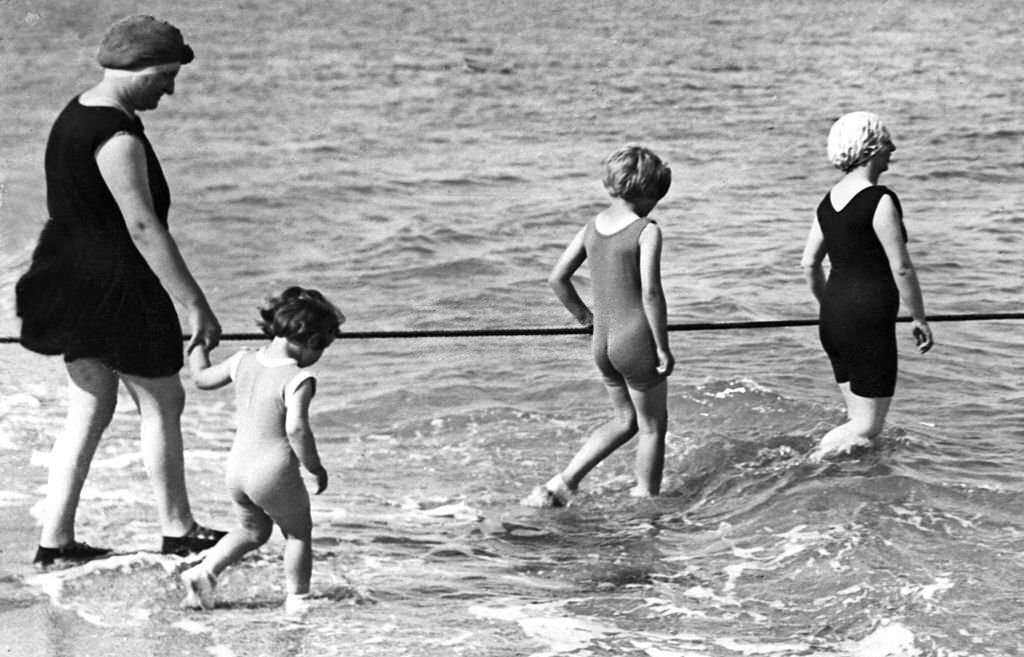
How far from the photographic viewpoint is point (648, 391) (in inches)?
267

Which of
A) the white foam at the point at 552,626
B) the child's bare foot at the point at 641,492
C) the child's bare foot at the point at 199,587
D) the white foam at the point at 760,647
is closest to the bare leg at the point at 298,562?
the child's bare foot at the point at 199,587

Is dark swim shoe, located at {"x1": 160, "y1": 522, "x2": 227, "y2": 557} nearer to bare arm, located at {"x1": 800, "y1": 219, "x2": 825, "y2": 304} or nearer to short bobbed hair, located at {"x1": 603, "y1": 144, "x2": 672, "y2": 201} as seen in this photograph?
short bobbed hair, located at {"x1": 603, "y1": 144, "x2": 672, "y2": 201}

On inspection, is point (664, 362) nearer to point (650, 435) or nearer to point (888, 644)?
point (650, 435)

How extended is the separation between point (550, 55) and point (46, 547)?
18.9 metres

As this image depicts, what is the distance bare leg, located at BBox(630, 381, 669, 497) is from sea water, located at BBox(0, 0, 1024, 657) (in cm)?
11

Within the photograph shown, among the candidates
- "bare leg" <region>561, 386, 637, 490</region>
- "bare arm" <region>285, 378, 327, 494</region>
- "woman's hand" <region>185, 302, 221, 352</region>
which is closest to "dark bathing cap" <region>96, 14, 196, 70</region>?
"woman's hand" <region>185, 302, 221, 352</region>

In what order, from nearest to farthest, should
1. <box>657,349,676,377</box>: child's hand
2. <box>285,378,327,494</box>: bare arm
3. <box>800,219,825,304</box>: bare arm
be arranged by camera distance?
<box>285,378,327,494</box>: bare arm
<box>657,349,676,377</box>: child's hand
<box>800,219,825,304</box>: bare arm

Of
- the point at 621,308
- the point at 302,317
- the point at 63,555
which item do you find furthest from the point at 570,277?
the point at 63,555

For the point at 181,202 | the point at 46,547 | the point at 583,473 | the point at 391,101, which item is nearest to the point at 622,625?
the point at 583,473

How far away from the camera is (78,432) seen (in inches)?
226

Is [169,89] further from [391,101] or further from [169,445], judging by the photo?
[391,101]

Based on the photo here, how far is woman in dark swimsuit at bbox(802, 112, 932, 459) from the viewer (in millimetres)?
6719

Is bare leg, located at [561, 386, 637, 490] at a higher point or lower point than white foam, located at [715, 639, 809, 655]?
higher

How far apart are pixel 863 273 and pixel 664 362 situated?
90cm
